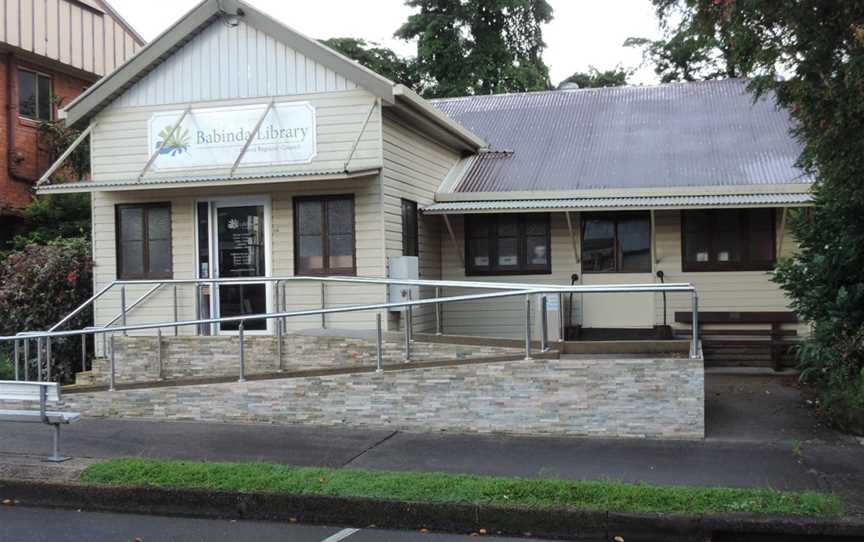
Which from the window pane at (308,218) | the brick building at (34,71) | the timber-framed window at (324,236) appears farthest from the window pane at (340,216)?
the brick building at (34,71)


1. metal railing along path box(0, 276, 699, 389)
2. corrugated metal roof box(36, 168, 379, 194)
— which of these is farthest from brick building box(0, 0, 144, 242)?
metal railing along path box(0, 276, 699, 389)

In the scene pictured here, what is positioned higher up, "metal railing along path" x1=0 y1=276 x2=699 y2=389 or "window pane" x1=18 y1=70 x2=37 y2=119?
"window pane" x1=18 y1=70 x2=37 y2=119

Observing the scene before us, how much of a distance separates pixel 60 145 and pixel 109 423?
1059cm

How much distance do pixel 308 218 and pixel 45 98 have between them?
10010mm

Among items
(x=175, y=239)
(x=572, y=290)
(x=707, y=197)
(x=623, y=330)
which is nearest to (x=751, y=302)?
(x=707, y=197)

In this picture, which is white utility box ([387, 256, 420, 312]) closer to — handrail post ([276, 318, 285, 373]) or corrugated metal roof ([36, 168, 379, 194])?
corrugated metal roof ([36, 168, 379, 194])

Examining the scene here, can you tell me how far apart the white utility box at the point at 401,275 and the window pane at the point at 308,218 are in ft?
4.20

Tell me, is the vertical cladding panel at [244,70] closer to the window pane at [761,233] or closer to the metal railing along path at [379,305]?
the metal railing along path at [379,305]

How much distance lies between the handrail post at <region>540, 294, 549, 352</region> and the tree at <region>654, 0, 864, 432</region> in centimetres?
305

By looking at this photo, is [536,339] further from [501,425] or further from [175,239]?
[175,239]

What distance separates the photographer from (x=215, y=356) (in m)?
11.8

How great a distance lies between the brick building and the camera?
58.8ft

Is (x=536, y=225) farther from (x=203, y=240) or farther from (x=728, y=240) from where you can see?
(x=203, y=240)

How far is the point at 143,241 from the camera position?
13.4 metres
